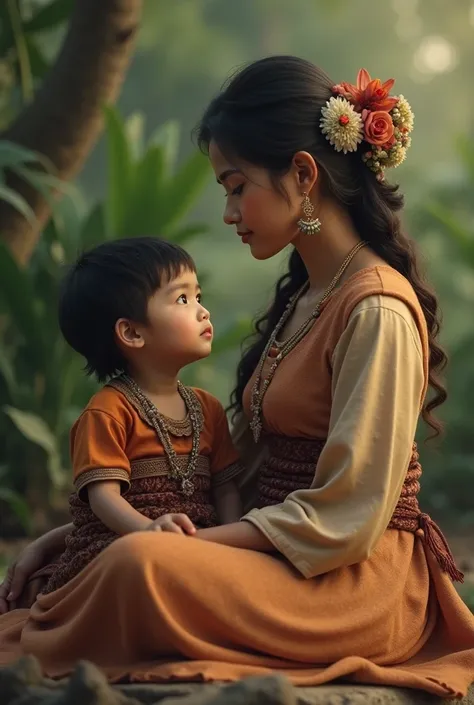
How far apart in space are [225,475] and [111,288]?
20.0 inches

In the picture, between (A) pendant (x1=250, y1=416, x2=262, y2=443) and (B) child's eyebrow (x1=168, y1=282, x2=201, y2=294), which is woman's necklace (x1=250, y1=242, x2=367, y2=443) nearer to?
(A) pendant (x1=250, y1=416, x2=262, y2=443)

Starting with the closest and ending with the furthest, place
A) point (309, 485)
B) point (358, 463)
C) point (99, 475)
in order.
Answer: point (358, 463) → point (99, 475) → point (309, 485)

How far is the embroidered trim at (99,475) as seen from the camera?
2.46 meters

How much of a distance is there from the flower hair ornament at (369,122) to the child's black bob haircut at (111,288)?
0.43 metres

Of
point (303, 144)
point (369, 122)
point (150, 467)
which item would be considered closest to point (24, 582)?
point (150, 467)

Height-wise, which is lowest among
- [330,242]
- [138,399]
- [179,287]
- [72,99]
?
[138,399]

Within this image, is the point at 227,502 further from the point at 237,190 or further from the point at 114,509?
the point at 237,190

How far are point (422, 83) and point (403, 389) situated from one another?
59.4 ft

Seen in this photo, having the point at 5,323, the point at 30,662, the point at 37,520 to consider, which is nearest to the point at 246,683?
the point at 30,662

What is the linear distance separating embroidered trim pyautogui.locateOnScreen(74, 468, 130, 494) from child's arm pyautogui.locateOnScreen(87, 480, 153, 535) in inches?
0.6

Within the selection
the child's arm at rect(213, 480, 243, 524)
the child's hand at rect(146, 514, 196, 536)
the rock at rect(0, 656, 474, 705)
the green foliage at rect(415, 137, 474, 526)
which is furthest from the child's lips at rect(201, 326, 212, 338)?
the green foliage at rect(415, 137, 474, 526)

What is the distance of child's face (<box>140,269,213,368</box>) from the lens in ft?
8.64

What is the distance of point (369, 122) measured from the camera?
8.79 feet

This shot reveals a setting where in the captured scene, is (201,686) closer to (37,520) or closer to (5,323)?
(37,520)
